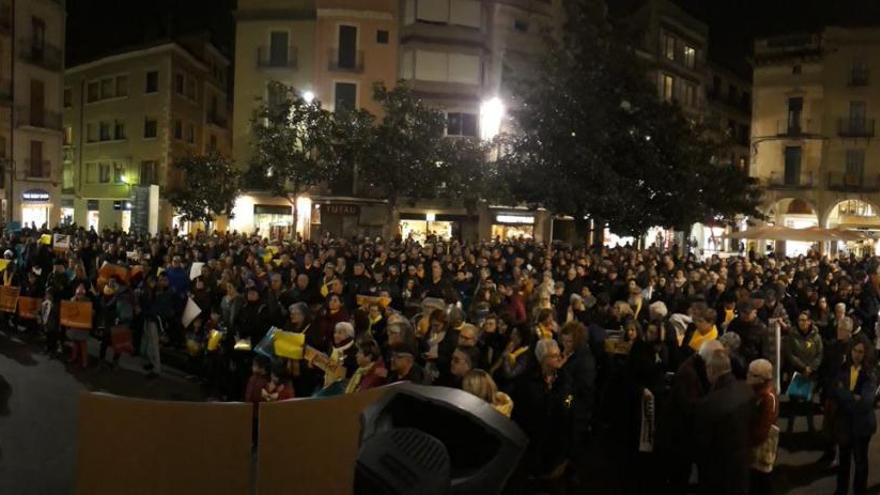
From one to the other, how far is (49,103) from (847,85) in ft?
Answer: 147

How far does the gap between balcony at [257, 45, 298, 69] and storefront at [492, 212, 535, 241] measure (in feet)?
44.4

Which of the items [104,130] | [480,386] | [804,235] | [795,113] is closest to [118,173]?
[104,130]

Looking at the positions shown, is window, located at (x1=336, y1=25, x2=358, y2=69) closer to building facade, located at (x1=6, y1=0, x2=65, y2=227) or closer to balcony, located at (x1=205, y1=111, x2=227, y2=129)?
balcony, located at (x1=205, y1=111, x2=227, y2=129)

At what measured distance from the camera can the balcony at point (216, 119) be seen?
157 ft

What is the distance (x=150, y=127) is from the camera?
42875 mm

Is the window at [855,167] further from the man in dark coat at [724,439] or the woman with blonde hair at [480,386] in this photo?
the woman with blonde hair at [480,386]

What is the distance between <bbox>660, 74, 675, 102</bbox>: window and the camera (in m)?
46.4

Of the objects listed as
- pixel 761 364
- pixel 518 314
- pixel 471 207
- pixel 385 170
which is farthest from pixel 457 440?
pixel 471 207

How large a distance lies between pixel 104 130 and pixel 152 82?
17.3 ft

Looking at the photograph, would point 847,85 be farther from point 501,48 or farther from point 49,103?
point 49,103

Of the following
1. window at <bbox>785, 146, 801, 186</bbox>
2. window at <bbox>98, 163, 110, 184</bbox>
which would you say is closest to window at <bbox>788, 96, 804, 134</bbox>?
window at <bbox>785, 146, 801, 186</bbox>

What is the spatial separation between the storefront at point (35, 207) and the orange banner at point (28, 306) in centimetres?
2628

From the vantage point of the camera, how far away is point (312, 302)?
33.7ft

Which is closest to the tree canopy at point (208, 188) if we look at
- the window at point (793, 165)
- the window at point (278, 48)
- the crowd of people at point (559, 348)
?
the window at point (278, 48)
